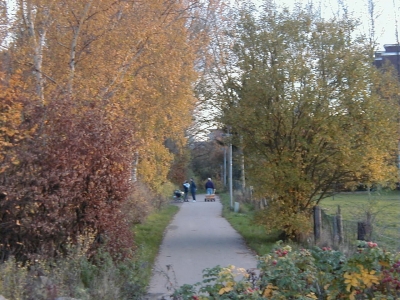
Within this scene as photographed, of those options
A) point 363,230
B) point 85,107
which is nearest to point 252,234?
point 363,230

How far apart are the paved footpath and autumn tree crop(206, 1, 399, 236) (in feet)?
5.23

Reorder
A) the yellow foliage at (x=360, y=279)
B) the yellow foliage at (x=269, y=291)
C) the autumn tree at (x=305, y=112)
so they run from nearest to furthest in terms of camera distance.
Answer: the yellow foliage at (x=360, y=279) < the yellow foliage at (x=269, y=291) < the autumn tree at (x=305, y=112)

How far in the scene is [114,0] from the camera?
47.8 feet

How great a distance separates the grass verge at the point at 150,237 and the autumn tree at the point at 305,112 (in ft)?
10.3

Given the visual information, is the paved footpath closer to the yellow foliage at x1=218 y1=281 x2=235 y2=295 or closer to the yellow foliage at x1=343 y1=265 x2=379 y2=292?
the yellow foliage at x1=218 y1=281 x2=235 y2=295

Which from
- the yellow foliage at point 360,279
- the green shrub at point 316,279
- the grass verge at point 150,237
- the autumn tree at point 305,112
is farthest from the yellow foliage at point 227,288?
the autumn tree at point 305,112

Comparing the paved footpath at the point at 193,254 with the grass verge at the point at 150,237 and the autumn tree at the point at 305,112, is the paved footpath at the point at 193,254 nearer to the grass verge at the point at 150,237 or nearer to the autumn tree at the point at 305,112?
the grass verge at the point at 150,237

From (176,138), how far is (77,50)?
8392 mm

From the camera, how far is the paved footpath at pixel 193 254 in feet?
35.5

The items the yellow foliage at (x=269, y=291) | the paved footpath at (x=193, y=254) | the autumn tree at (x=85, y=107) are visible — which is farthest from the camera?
the paved footpath at (x=193, y=254)

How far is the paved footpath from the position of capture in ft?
35.5

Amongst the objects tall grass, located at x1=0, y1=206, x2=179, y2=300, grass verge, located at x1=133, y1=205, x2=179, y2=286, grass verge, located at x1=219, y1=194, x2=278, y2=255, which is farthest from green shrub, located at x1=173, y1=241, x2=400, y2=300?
grass verge, located at x1=219, y1=194, x2=278, y2=255

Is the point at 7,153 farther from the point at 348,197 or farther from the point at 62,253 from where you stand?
the point at 348,197

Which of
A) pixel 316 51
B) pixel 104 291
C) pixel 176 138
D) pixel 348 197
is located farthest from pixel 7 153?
pixel 348 197
